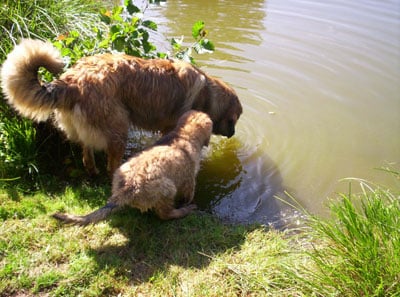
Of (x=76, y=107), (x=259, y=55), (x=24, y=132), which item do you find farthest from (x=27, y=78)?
(x=259, y=55)

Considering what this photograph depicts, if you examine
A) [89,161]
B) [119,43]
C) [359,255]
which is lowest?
[89,161]

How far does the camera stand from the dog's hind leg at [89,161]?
4443 millimetres

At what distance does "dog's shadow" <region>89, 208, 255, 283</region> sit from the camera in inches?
134

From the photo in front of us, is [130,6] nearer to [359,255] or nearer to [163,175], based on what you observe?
[163,175]

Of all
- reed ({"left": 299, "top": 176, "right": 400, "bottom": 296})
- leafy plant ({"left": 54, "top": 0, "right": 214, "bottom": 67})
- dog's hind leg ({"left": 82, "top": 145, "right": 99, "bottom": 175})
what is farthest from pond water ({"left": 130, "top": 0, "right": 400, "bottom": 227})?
leafy plant ({"left": 54, "top": 0, "right": 214, "bottom": 67})

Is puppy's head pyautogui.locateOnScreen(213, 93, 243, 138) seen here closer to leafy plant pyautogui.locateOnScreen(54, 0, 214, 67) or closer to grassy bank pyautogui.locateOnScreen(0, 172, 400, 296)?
leafy plant pyautogui.locateOnScreen(54, 0, 214, 67)

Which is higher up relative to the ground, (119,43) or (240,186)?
(119,43)

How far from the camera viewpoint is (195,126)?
4363 mm

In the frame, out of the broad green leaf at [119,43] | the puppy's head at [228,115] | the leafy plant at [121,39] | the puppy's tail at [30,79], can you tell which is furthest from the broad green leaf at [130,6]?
the puppy's head at [228,115]

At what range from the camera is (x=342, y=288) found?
2.83 meters

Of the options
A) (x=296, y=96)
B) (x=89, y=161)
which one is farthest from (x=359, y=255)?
(x=296, y=96)

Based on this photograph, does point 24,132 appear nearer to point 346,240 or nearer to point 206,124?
point 206,124

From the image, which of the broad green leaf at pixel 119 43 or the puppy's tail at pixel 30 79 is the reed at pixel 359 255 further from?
the broad green leaf at pixel 119 43

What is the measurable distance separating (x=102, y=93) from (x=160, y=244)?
1.60 metres
